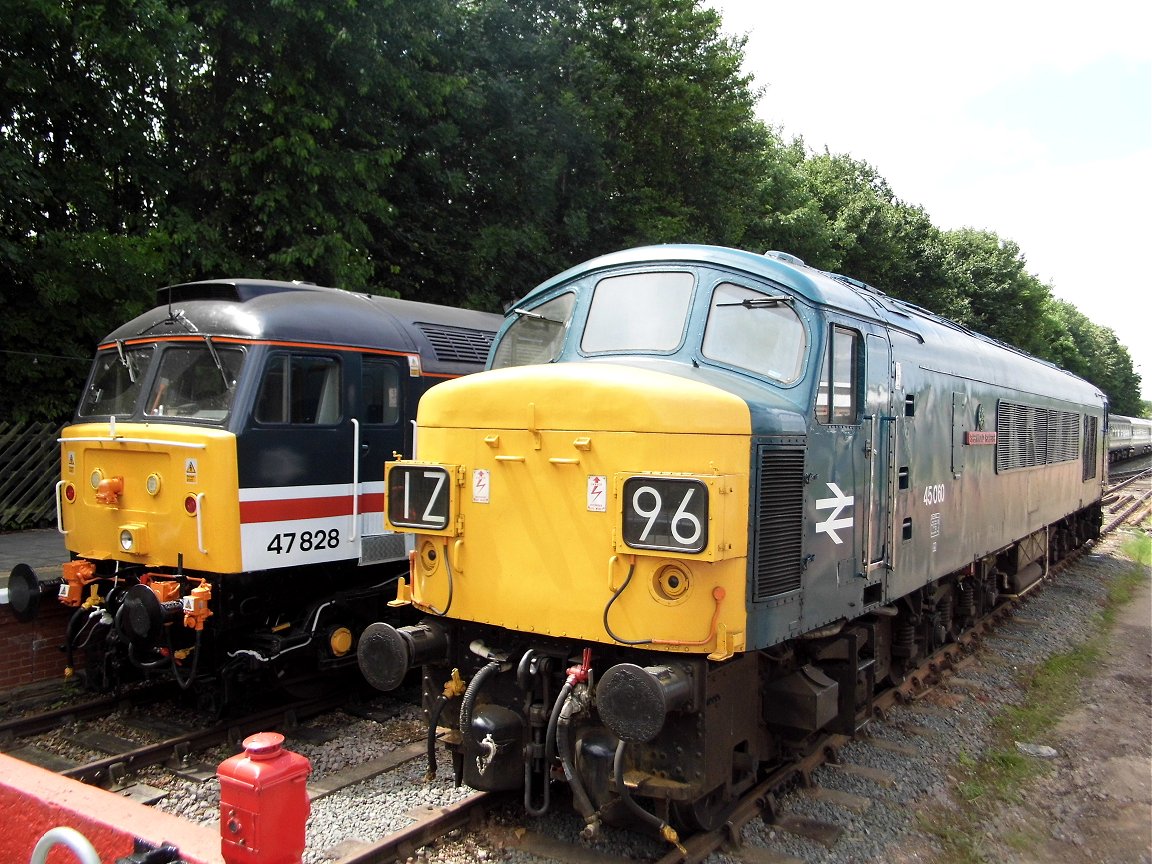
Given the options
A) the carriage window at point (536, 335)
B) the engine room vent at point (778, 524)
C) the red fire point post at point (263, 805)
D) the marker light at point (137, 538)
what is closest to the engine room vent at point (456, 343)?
the carriage window at point (536, 335)

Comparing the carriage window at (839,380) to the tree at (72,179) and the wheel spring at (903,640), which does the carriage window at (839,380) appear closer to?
the wheel spring at (903,640)

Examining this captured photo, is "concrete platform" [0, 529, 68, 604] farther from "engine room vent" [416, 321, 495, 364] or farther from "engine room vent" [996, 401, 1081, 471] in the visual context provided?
"engine room vent" [996, 401, 1081, 471]

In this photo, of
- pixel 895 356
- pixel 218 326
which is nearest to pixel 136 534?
pixel 218 326

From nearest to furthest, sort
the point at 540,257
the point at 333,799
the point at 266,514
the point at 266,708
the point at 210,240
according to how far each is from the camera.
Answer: the point at 333,799 < the point at 266,514 < the point at 266,708 < the point at 210,240 < the point at 540,257

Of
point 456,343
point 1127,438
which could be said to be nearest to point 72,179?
point 456,343

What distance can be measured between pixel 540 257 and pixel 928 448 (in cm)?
1056

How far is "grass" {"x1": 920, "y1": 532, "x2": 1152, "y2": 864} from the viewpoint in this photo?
5.63 metres

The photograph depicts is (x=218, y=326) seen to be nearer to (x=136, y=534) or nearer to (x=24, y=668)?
(x=136, y=534)

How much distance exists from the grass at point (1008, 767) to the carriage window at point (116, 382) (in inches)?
264

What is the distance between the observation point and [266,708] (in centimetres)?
780

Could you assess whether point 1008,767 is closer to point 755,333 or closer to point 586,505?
point 755,333

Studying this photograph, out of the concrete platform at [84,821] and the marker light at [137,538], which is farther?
the marker light at [137,538]

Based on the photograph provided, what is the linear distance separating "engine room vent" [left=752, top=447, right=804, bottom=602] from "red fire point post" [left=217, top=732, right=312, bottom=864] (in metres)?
2.35

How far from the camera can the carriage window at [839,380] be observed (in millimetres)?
5383
